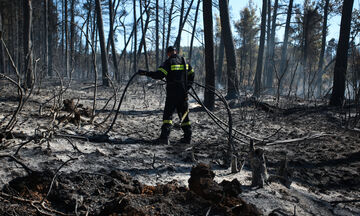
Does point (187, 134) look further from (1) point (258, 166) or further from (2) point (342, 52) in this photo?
(2) point (342, 52)

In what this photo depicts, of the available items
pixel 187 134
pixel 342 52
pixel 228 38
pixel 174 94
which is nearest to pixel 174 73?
pixel 174 94

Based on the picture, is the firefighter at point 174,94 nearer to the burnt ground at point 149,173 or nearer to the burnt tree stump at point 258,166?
the burnt ground at point 149,173

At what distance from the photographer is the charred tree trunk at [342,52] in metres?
8.26

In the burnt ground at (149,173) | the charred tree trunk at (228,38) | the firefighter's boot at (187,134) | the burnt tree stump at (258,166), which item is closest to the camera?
the burnt ground at (149,173)

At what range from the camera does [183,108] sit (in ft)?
15.6

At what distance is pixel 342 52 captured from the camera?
834cm

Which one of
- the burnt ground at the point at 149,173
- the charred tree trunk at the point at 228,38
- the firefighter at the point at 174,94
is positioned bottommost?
the burnt ground at the point at 149,173

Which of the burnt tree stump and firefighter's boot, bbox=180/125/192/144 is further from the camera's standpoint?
firefighter's boot, bbox=180/125/192/144

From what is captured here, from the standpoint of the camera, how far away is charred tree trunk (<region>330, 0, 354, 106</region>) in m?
8.26

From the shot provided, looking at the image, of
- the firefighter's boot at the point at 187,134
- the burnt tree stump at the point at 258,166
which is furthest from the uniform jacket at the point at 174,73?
the burnt tree stump at the point at 258,166

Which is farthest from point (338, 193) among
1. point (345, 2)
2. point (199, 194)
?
point (345, 2)

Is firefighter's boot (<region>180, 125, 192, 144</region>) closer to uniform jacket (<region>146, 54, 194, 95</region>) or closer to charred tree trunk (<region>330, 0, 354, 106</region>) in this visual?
uniform jacket (<region>146, 54, 194, 95</region>)

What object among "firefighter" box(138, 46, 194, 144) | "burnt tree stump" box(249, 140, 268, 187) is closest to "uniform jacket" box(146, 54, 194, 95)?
"firefighter" box(138, 46, 194, 144)

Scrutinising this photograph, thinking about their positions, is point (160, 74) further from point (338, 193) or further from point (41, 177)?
point (338, 193)
